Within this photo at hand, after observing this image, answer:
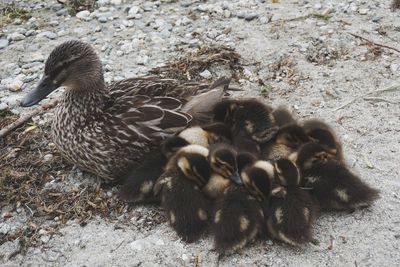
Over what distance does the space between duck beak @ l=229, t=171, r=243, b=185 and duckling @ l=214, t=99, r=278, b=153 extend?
357 millimetres

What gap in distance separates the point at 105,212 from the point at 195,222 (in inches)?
27.3

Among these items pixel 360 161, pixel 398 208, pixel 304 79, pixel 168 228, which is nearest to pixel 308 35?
pixel 304 79

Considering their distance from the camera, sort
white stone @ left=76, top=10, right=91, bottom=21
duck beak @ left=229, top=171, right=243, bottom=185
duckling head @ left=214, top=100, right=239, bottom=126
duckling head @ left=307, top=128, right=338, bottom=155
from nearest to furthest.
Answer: duck beak @ left=229, top=171, right=243, bottom=185 → duckling head @ left=307, top=128, right=338, bottom=155 → duckling head @ left=214, top=100, right=239, bottom=126 → white stone @ left=76, top=10, right=91, bottom=21

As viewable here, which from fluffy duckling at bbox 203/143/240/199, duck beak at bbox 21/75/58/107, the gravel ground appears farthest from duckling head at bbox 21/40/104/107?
fluffy duckling at bbox 203/143/240/199


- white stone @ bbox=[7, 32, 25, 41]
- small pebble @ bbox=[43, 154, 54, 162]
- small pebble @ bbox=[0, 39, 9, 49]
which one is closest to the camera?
small pebble @ bbox=[43, 154, 54, 162]

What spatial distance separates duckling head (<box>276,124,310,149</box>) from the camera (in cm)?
371

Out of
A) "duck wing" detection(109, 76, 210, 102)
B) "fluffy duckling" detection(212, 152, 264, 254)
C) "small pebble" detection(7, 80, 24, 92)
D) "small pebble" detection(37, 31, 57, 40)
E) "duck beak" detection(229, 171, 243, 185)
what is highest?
"duck wing" detection(109, 76, 210, 102)

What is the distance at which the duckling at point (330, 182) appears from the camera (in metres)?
3.46

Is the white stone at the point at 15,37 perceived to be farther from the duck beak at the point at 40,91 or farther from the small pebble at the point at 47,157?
the duck beak at the point at 40,91

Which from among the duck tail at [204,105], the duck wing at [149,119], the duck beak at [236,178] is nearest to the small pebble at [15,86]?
the duck wing at [149,119]

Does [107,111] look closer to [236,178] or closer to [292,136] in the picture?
[236,178]

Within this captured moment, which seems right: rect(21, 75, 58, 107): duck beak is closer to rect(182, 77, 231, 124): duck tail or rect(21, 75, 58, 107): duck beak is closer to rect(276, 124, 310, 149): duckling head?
rect(182, 77, 231, 124): duck tail

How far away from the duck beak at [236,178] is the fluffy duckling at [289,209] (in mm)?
217

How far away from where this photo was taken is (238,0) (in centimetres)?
618
